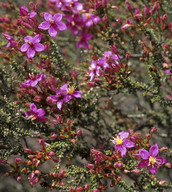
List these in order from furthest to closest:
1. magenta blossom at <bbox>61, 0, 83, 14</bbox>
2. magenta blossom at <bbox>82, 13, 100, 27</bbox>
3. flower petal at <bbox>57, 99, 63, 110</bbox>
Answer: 1. magenta blossom at <bbox>82, 13, 100, 27</bbox>
2. magenta blossom at <bbox>61, 0, 83, 14</bbox>
3. flower petal at <bbox>57, 99, 63, 110</bbox>

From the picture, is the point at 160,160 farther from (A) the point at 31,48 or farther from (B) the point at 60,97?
(A) the point at 31,48

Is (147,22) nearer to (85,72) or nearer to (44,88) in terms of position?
(85,72)

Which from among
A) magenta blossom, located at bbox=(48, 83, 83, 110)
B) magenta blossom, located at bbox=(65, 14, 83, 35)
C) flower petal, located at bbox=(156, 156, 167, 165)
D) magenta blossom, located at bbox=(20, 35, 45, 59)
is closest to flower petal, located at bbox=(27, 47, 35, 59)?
magenta blossom, located at bbox=(20, 35, 45, 59)

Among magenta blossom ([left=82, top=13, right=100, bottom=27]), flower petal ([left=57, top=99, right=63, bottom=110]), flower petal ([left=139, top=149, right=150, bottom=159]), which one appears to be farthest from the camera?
magenta blossom ([left=82, top=13, right=100, bottom=27])

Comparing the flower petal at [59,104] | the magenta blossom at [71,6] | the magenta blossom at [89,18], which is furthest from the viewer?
the magenta blossom at [89,18]

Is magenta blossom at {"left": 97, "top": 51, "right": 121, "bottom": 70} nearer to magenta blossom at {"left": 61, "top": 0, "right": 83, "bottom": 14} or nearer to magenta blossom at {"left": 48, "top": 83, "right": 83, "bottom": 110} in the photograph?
magenta blossom at {"left": 48, "top": 83, "right": 83, "bottom": 110}

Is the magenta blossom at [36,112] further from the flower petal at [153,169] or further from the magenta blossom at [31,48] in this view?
the flower petal at [153,169]

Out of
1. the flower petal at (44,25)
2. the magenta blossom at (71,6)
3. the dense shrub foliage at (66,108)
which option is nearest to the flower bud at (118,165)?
the dense shrub foliage at (66,108)

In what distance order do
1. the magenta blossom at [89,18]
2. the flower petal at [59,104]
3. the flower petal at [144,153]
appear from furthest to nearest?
the magenta blossom at [89,18] → the flower petal at [59,104] → the flower petal at [144,153]

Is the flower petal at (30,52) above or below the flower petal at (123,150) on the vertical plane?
above

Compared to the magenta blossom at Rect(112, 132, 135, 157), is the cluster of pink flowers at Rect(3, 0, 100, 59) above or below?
above

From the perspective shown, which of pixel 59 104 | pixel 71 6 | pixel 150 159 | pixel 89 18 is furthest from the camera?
pixel 89 18

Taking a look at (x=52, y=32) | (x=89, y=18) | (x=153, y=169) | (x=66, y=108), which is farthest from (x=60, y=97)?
(x=153, y=169)

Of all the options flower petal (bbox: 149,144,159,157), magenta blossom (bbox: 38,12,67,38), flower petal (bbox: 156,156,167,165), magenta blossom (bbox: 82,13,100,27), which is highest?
magenta blossom (bbox: 38,12,67,38)
